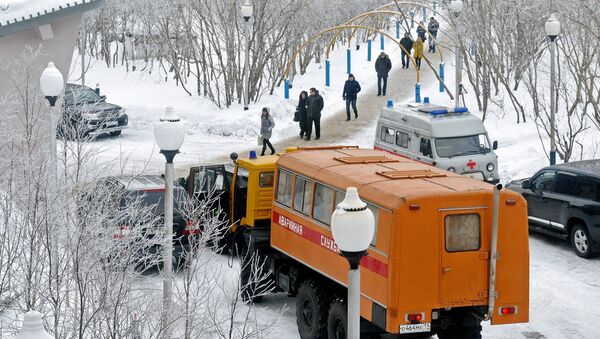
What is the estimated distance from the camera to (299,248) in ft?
52.5

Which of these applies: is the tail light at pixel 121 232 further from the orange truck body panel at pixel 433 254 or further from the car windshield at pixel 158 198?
the car windshield at pixel 158 198

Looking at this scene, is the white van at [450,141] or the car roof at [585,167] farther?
the white van at [450,141]

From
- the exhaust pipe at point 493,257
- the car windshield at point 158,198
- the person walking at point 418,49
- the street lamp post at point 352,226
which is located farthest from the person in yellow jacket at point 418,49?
the street lamp post at point 352,226

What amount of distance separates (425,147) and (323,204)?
7.85 metres

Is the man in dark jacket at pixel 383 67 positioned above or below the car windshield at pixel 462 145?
above

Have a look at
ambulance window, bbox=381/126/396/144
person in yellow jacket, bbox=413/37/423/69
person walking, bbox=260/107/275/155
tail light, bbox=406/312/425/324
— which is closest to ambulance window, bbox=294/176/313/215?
tail light, bbox=406/312/425/324

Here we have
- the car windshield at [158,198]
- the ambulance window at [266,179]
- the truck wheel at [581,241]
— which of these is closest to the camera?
the ambulance window at [266,179]

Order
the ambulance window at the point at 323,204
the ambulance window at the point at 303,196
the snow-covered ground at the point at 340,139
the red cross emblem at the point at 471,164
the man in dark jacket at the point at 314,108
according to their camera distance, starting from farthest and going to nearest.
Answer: the man in dark jacket at the point at 314,108 < the red cross emblem at the point at 471,164 < the snow-covered ground at the point at 340,139 < the ambulance window at the point at 303,196 < the ambulance window at the point at 323,204

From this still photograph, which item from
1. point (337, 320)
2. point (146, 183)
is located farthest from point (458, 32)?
point (337, 320)

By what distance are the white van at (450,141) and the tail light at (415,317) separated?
9228mm

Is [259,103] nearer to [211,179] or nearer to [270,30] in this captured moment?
[270,30]

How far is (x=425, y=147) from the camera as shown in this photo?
22.9 metres

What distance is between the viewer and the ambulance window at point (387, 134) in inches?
951

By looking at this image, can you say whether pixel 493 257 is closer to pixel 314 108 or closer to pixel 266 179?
pixel 266 179
